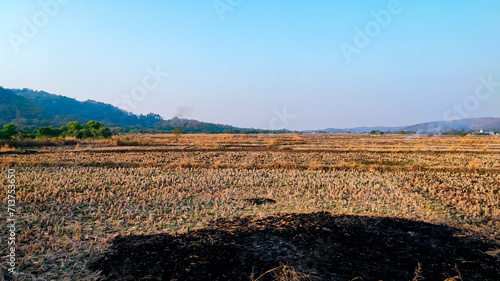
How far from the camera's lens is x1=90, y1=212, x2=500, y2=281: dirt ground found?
5.03m

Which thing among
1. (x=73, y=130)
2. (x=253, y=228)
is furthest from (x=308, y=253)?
(x=73, y=130)

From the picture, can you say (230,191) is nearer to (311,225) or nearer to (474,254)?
(311,225)

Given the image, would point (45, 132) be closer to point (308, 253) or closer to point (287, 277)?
point (308, 253)

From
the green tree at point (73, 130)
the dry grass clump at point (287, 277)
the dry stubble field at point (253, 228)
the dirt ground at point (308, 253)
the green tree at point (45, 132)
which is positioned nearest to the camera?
the dry grass clump at point (287, 277)

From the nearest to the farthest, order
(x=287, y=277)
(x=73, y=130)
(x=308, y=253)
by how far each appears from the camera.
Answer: (x=287, y=277) < (x=308, y=253) < (x=73, y=130)

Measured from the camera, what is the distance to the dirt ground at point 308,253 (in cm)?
503

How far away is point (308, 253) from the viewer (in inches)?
229

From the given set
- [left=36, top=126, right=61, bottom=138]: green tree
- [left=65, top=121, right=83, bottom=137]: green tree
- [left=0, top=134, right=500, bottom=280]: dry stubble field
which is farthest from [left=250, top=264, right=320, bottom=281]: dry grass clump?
[left=65, top=121, right=83, bottom=137]: green tree

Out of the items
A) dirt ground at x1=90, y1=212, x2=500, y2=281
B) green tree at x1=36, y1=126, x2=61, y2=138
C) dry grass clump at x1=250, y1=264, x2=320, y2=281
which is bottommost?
dirt ground at x1=90, y1=212, x2=500, y2=281

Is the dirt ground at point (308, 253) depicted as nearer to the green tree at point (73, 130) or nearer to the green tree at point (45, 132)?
the green tree at point (45, 132)

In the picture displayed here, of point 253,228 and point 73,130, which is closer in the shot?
point 253,228

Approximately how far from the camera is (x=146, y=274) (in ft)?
16.1

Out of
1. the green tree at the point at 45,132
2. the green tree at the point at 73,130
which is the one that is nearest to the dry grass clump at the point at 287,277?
the green tree at the point at 45,132

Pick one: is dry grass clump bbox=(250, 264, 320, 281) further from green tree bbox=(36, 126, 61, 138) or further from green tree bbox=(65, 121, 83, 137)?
green tree bbox=(65, 121, 83, 137)
